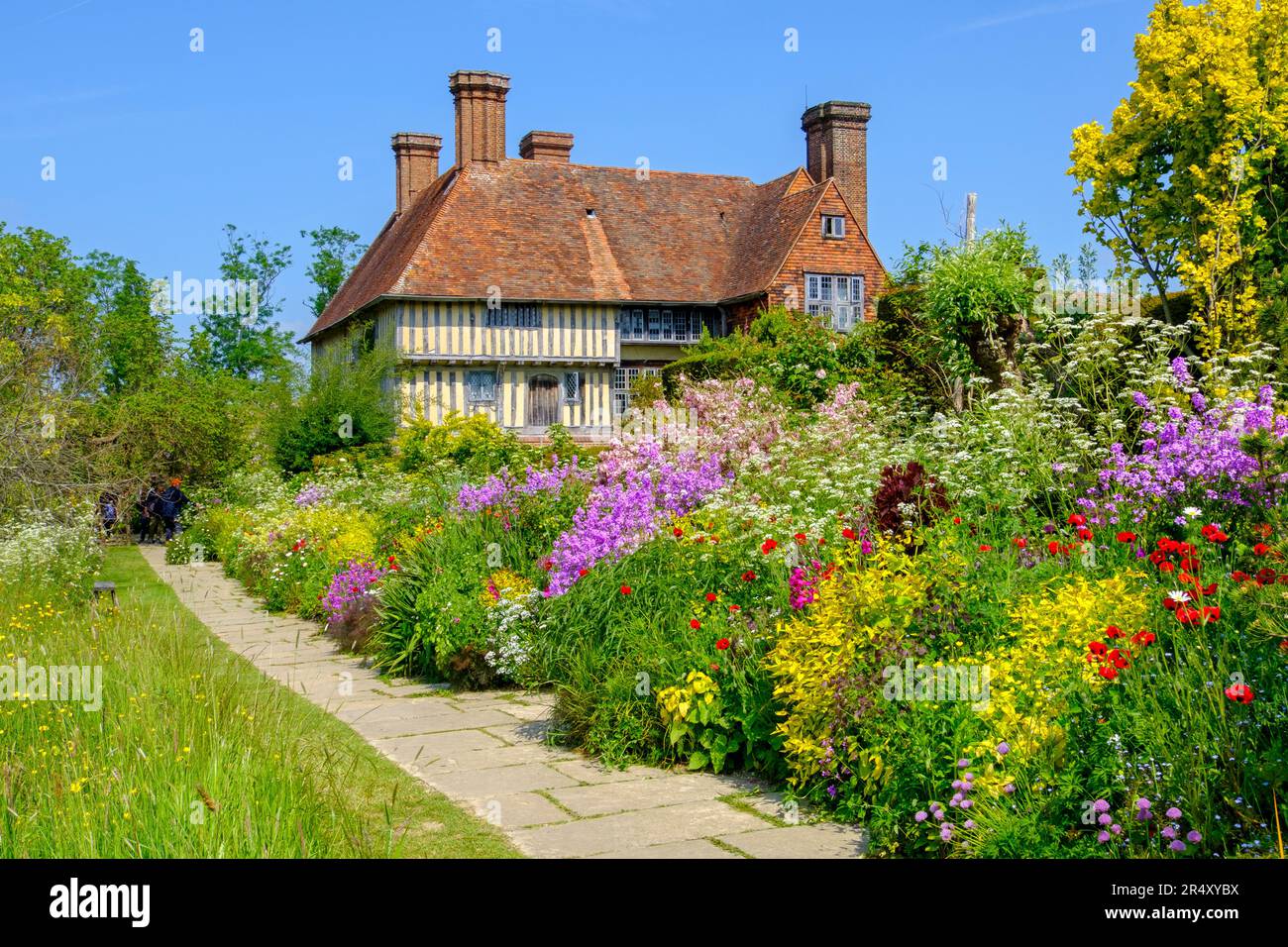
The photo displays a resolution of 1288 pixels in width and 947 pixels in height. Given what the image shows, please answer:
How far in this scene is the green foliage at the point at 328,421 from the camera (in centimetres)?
2141

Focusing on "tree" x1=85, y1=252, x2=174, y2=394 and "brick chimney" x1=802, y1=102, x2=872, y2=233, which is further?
"brick chimney" x1=802, y1=102, x2=872, y2=233

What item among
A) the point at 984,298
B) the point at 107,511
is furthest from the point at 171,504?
the point at 984,298

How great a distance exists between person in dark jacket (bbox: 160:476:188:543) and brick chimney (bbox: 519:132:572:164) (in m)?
18.1

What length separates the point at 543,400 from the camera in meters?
33.2

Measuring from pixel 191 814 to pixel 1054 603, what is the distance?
11.1ft

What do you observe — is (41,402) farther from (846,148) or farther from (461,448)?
(846,148)

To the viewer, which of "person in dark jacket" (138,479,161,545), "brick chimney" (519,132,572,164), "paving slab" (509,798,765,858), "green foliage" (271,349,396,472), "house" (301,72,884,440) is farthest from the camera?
"brick chimney" (519,132,572,164)

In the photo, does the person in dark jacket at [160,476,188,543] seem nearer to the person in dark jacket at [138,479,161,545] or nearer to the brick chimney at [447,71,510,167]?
the person in dark jacket at [138,479,161,545]

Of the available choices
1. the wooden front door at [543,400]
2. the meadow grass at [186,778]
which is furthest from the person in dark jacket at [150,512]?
the meadow grass at [186,778]

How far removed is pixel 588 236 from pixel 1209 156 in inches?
775

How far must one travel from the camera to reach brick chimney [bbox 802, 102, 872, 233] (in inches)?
1345

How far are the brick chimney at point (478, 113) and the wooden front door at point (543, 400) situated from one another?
269 inches

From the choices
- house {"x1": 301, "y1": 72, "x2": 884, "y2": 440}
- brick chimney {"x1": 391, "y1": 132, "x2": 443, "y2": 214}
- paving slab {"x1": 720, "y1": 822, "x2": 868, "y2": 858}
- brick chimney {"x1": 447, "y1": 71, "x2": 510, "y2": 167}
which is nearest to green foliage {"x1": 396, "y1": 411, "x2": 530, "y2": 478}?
paving slab {"x1": 720, "y1": 822, "x2": 868, "y2": 858}
